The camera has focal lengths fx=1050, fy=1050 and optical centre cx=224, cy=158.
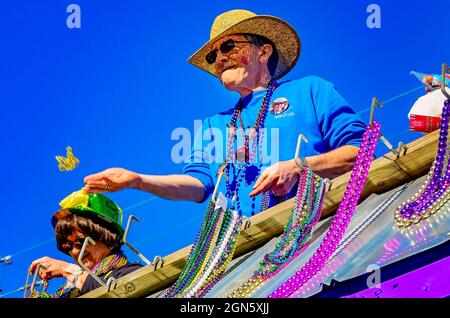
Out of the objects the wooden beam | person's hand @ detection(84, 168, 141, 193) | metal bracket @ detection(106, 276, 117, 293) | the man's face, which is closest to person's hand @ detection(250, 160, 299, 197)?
the wooden beam

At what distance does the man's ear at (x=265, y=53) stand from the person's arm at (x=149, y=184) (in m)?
0.72

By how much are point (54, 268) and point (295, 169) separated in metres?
1.61

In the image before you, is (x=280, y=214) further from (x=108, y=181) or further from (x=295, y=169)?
(x=108, y=181)

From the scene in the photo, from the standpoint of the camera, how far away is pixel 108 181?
4254 millimetres

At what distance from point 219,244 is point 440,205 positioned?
103 centimetres

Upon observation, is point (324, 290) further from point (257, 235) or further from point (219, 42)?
point (219, 42)

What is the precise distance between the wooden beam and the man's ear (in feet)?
3.64

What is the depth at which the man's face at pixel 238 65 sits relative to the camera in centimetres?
494

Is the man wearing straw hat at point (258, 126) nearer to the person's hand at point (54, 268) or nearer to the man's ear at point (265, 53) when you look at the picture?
the man's ear at point (265, 53)

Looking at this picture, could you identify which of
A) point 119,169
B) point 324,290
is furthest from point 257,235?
point 324,290

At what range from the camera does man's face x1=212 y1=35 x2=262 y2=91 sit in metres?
4.94

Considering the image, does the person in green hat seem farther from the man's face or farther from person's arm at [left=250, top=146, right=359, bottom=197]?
person's arm at [left=250, top=146, right=359, bottom=197]
